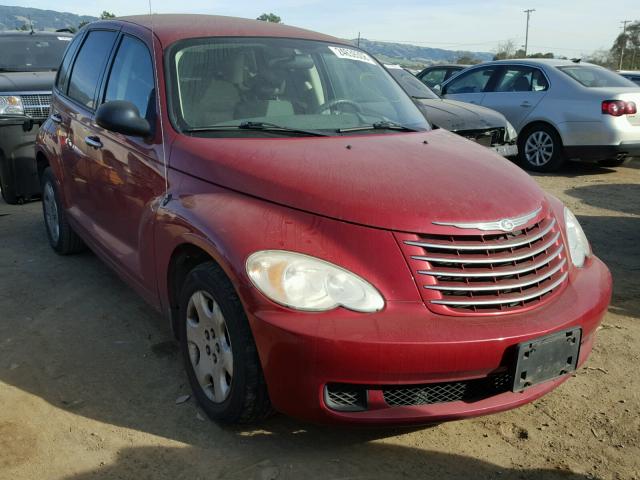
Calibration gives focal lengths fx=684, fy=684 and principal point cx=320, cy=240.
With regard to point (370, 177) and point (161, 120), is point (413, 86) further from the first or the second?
point (370, 177)

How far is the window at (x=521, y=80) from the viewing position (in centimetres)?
980

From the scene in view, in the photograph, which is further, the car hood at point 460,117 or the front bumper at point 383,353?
the car hood at point 460,117

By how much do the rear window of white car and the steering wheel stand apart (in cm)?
660

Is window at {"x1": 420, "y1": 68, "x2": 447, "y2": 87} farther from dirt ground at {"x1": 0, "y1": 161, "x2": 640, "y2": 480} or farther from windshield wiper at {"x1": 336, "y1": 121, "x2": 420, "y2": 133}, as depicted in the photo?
windshield wiper at {"x1": 336, "y1": 121, "x2": 420, "y2": 133}

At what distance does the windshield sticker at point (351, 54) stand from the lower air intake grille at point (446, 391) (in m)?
2.32

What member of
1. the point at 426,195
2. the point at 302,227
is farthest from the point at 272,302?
the point at 426,195

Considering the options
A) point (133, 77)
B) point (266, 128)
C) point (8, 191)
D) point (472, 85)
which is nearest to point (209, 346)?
point (266, 128)

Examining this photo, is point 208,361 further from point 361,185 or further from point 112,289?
point 112,289

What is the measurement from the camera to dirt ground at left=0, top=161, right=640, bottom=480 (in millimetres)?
2742

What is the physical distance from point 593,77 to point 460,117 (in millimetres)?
2645

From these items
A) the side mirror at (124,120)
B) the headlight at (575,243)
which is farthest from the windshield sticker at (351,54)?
the headlight at (575,243)

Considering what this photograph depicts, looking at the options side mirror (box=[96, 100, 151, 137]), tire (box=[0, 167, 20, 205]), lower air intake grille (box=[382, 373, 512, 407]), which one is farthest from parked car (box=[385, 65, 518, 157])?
lower air intake grille (box=[382, 373, 512, 407])

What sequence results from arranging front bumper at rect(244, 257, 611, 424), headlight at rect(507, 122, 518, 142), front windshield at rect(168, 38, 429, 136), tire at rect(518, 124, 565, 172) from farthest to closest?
1. tire at rect(518, 124, 565, 172)
2. headlight at rect(507, 122, 518, 142)
3. front windshield at rect(168, 38, 429, 136)
4. front bumper at rect(244, 257, 611, 424)

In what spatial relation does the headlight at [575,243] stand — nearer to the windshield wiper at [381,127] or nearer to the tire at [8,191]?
the windshield wiper at [381,127]
